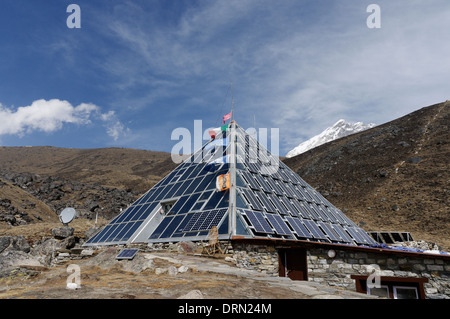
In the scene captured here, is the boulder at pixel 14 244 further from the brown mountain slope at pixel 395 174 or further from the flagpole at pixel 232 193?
the brown mountain slope at pixel 395 174

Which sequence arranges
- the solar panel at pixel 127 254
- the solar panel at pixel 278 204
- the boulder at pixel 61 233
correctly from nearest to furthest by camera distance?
the solar panel at pixel 127 254
the solar panel at pixel 278 204
the boulder at pixel 61 233

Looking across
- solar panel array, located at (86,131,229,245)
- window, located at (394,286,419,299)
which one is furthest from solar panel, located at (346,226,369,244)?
solar panel array, located at (86,131,229,245)

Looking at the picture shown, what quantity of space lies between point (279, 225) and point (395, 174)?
50.9 m

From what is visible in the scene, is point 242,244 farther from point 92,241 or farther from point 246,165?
point 92,241

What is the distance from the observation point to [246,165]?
22.4m

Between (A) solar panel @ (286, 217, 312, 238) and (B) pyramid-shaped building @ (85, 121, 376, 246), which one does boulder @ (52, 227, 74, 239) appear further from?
(A) solar panel @ (286, 217, 312, 238)

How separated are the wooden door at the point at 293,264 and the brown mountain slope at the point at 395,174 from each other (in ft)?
97.6

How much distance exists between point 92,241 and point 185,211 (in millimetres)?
10262

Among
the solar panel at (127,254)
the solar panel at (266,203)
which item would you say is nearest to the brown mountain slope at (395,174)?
the solar panel at (266,203)

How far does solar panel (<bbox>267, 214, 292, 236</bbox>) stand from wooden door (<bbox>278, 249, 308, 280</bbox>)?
136 cm

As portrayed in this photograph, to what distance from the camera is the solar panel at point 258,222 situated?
15844mm

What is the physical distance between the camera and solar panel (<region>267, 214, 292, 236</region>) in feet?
55.5
